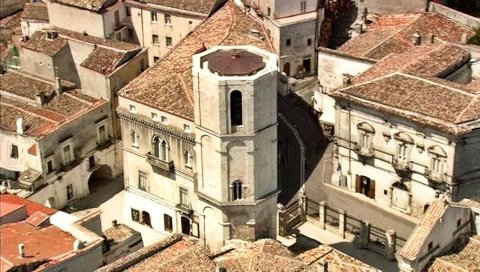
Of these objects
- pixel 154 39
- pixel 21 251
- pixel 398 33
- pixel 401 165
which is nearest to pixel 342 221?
pixel 401 165

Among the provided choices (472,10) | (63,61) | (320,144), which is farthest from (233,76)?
(472,10)

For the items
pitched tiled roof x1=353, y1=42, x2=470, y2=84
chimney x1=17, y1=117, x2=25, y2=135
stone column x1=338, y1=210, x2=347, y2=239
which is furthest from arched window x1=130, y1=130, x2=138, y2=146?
pitched tiled roof x1=353, y1=42, x2=470, y2=84

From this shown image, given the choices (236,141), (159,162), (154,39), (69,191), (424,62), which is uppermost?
(236,141)

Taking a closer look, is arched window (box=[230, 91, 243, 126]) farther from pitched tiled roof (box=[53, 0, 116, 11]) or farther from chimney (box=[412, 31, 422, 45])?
pitched tiled roof (box=[53, 0, 116, 11])

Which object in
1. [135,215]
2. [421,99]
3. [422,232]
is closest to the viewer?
[422,232]

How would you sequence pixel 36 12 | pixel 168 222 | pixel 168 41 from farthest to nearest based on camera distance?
pixel 36 12
pixel 168 41
pixel 168 222

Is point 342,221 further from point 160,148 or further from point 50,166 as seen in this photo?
point 50,166

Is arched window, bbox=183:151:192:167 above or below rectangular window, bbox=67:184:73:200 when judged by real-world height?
above
